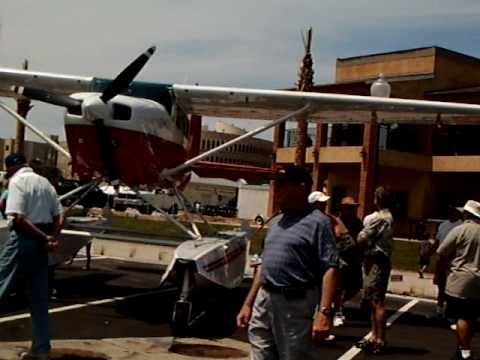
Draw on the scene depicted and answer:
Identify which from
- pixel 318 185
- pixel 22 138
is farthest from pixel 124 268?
pixel 318 185

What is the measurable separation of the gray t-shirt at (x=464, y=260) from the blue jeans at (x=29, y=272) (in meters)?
3.40

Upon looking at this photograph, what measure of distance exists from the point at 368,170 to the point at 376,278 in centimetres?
2341

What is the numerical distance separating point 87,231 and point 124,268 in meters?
A: 2.95

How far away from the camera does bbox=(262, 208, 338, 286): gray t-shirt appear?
161 inches

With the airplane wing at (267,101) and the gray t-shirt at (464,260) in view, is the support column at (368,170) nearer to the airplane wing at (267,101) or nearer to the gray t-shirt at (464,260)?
the airplane wing at (267,101)

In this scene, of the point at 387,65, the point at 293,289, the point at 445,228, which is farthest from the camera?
the point at 387,65

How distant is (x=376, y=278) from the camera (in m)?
6.88

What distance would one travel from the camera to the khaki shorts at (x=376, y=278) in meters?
6.85

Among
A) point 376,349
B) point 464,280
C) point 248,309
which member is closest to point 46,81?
point 376,349

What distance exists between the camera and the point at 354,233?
7.96 m

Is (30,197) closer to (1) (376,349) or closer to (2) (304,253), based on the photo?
(2) (304,253)

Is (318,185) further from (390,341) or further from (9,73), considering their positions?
(390,341)

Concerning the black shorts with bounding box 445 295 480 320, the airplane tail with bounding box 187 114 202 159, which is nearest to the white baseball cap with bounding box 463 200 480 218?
the black shorts with bounding box 445 295 480 320

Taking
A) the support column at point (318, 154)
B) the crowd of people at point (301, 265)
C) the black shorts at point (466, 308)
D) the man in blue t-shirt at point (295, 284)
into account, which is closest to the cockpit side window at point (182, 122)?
the crowd of people at point (301, 265)
